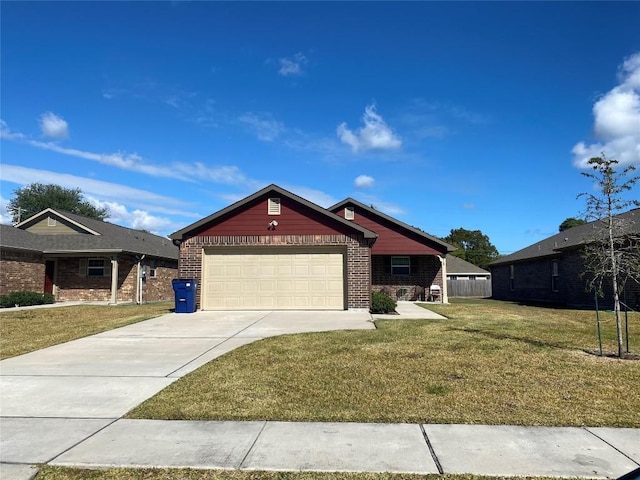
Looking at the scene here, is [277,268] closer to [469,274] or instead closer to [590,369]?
[590,369]

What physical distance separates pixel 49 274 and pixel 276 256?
15.2 metres

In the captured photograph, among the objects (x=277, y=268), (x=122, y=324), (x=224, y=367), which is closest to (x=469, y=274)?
(x=277, y=268)

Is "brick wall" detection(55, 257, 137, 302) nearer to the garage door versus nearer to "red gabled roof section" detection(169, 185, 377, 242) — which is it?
"red gabled roof section" detection(169, 185, 377, 242)

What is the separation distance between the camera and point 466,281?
1628 inches

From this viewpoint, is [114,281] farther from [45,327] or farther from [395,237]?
[395,237]

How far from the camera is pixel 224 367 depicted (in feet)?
25.3

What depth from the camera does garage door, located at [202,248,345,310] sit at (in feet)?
55.7

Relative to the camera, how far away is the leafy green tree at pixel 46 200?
5509 cm

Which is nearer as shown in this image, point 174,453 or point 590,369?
point 174,453

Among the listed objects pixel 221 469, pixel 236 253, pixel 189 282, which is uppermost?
pixel 236 253

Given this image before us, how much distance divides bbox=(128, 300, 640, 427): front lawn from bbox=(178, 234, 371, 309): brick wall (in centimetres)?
604

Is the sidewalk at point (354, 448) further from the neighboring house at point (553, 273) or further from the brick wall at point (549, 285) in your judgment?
the neighboring house at point (553, 273)

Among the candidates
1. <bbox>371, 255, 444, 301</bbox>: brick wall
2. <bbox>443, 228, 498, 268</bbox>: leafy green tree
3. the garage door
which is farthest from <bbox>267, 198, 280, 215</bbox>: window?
<bbox>443, 228, 498, 268</bbox>: leafy green tree

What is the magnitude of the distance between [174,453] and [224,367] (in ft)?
11.1
